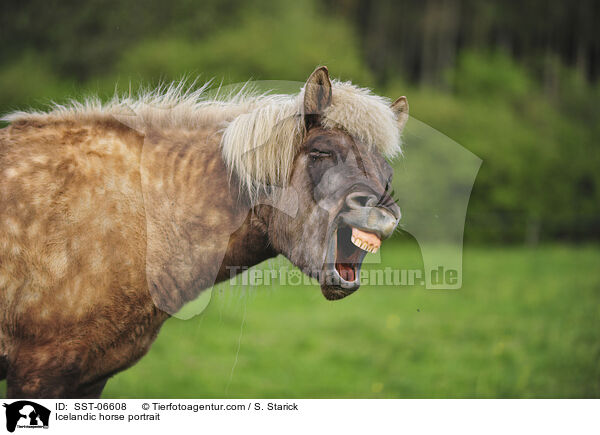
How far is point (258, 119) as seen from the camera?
2.42 m

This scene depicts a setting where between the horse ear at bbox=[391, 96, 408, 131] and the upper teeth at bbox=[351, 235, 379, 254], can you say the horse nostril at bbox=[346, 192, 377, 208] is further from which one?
the horse ear at bbox=[391, 96, 408, 131]

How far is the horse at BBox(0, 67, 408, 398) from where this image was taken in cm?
232

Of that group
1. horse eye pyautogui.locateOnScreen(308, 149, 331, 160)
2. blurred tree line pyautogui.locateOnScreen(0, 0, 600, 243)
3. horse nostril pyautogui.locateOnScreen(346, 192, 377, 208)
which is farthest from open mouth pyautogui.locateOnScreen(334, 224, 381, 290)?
blurred tree line pyautogui.locateOnScreen(0, 0, 600, 243)

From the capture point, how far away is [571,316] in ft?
26.8

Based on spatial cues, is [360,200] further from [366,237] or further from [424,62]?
[424,62]

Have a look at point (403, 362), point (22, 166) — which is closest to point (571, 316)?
point (403, 362)

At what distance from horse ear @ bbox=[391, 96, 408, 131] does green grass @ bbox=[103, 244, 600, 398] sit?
1.17m
